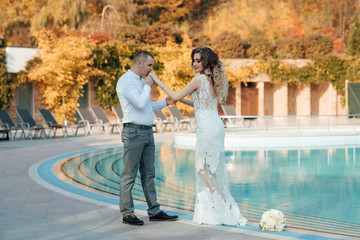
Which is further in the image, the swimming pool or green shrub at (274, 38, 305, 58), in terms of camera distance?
green shrub at (274, 38, 305, 58)

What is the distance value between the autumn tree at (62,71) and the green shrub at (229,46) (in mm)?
7535

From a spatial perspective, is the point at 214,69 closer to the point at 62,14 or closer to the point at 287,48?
the point at 287,48

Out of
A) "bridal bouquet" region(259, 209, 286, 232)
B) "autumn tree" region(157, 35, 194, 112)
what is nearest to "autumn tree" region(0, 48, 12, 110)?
"autumn tree" region(157, 35, 194, 112)

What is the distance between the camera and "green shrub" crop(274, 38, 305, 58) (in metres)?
26.2

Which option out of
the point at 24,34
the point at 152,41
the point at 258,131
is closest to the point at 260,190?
the point at 258,131

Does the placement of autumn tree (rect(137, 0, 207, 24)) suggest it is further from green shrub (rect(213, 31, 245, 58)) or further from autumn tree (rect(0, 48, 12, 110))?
autumn tree (rect(0, 48, 12, 110))

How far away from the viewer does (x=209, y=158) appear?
4137 millimetres

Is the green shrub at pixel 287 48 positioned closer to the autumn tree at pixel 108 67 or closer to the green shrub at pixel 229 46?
the green shrub at pixel 229 46

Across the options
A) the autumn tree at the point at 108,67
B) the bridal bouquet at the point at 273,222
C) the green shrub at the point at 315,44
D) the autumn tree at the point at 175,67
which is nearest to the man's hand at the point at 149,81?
the bridal bouquet at the point at 273,222

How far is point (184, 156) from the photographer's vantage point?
1045 cm

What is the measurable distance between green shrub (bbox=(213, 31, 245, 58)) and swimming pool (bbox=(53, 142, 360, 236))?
1454cm

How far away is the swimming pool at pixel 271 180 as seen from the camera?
4.98 metres

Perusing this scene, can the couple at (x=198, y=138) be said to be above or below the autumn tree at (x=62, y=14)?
below

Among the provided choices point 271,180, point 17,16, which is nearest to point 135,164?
point 271,180
